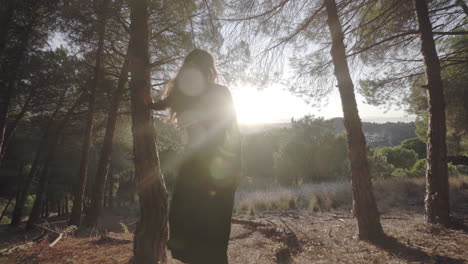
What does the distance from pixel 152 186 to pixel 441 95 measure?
5978mm

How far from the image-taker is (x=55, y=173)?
19.7 m

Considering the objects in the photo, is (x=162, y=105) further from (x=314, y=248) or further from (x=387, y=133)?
(x=387, y=133)

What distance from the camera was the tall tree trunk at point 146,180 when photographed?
2572 mm

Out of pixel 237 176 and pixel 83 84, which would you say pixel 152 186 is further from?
pixel 83 84

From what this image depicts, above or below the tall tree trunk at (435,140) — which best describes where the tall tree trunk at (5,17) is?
above

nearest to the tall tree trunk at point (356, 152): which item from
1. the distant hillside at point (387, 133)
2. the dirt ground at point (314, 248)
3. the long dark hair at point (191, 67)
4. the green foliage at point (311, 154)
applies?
the dirt ground at point (314, 248)

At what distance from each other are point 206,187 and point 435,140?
17.8 feet

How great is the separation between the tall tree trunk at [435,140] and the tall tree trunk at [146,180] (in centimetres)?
532

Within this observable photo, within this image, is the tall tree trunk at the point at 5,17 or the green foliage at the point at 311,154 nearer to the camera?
the tall tree trunk at the point at 5,17

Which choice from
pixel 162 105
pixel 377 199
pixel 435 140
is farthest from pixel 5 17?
pixel 377 199

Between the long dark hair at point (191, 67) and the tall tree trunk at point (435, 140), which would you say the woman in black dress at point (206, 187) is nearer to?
the long dark hair at point (191, 67)

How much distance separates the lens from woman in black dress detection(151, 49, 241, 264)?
1565mm

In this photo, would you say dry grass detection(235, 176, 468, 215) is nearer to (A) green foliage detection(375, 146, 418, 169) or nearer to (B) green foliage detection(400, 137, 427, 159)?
(A) green foliage detection(375, 146, 418, 169)

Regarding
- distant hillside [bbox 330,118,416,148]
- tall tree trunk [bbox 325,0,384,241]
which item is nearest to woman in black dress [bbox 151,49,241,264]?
tall tree trunk [bbox 325,0,384,241]
